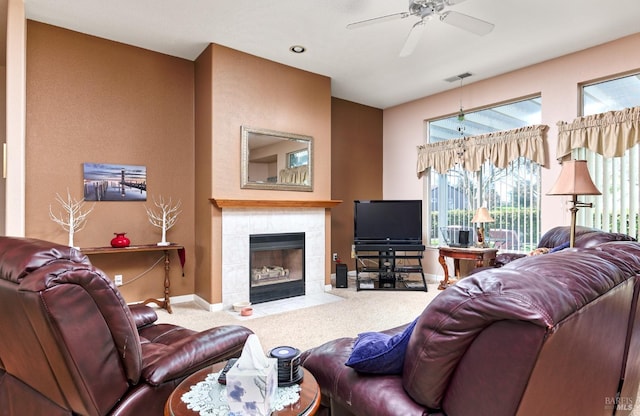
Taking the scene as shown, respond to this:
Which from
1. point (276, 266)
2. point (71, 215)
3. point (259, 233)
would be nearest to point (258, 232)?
point (259, 233)

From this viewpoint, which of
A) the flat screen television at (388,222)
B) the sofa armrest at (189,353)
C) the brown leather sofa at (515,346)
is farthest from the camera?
the flat screen television at (388,222)

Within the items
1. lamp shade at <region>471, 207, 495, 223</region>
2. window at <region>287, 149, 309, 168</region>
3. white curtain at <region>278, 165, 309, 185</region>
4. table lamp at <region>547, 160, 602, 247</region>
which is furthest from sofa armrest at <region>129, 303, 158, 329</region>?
lamp shade at <region>471, 207, 495, 223</region>

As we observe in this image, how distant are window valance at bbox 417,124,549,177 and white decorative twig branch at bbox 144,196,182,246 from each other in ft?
12.5

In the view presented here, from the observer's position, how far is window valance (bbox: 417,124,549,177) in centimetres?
446

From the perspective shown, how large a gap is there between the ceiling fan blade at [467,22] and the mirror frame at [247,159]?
231 centimetres

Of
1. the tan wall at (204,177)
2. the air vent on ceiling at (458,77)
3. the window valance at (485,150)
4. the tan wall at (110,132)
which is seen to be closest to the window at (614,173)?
the window valance at (485,150)

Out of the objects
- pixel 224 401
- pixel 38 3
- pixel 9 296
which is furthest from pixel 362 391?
pixel 38 3

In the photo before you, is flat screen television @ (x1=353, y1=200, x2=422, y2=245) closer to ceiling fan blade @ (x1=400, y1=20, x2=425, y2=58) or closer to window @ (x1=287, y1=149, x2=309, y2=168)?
window @ (x1=287, y1=149, x2=309, y2=168)

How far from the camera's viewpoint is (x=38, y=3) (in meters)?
3.19

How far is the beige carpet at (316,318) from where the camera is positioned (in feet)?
10.7

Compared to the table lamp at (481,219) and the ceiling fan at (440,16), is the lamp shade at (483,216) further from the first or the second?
the ceiling fan at (440,16)

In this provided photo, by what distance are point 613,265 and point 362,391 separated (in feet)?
3.25

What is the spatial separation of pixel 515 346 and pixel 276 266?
3.96m

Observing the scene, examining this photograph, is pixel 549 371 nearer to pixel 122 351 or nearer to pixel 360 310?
pixel 122 351
